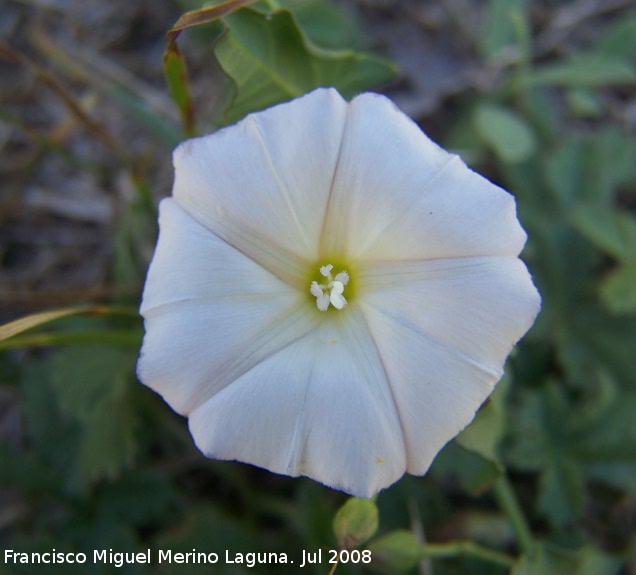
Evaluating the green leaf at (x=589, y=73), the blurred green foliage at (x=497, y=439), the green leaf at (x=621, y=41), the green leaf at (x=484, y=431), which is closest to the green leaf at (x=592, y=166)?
the blurred green foliage at (x=497, y=439)

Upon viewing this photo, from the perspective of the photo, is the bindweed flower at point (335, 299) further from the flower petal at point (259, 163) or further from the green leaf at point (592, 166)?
the green leaf at point (592, 166)

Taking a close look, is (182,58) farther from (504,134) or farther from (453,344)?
(504,134)

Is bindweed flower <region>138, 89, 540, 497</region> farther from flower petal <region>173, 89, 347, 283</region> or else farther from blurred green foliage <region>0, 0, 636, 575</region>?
blurred green foliage <region>0, 0, 636, 575</region>

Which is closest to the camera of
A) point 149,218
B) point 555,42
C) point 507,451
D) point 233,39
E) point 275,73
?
point 233,39

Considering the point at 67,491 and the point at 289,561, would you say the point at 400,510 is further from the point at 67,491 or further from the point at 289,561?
the point at 67,491

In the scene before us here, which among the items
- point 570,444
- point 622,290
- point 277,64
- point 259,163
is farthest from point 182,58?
point 570,444

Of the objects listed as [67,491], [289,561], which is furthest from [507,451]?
[67,491]
